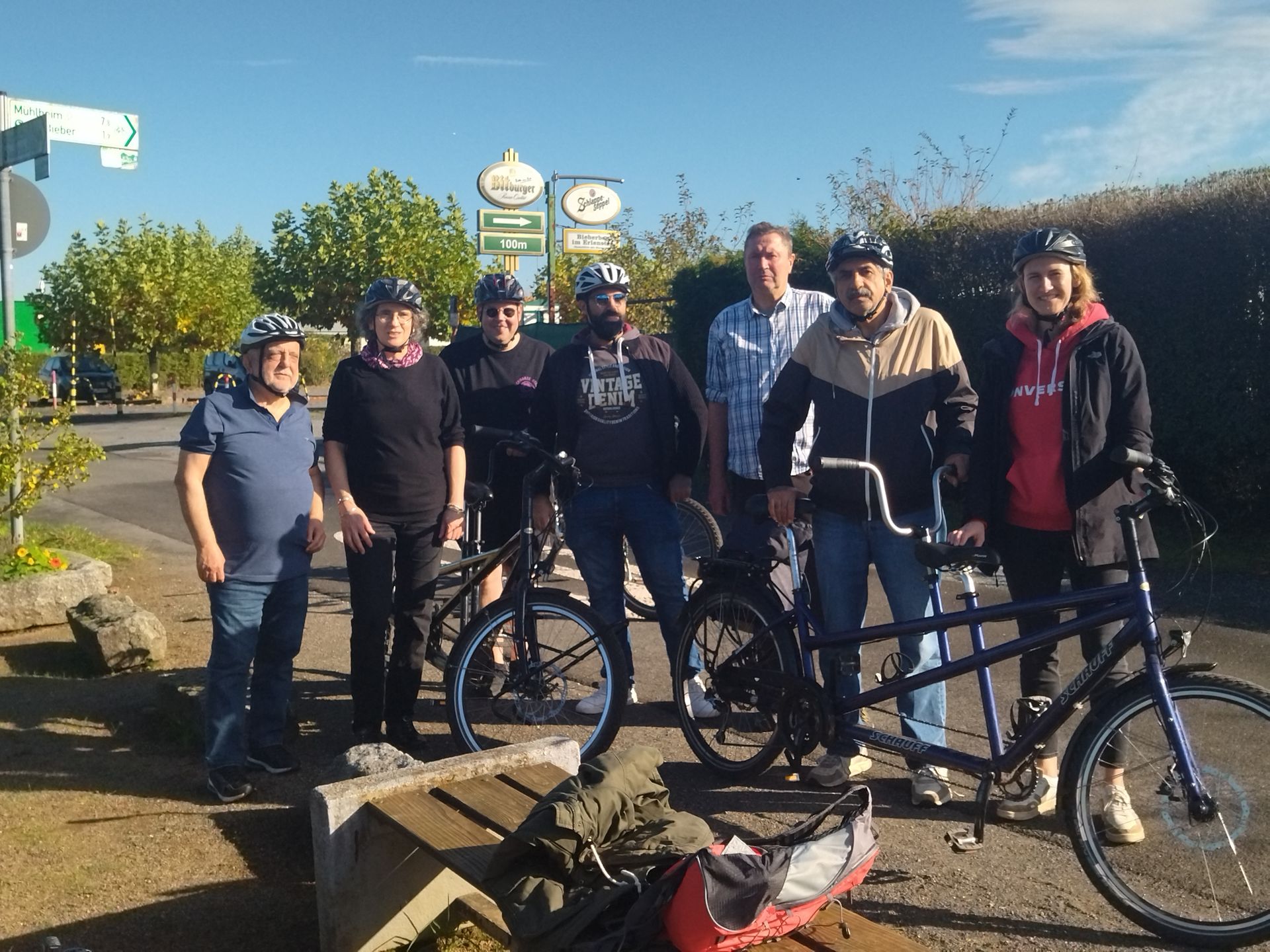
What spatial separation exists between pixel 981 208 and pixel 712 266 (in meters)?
3.55

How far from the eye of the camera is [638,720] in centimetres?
591

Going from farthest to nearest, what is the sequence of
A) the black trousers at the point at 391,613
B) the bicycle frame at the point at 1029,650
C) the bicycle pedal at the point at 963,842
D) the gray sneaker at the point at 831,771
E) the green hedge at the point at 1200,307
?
the green hedge at the point at 1200,307 → the black trousers at the point at 391,613 → the gray sneaker at the point at 831,771 → the bicycle pedal at the point at 963,842 → the bicycle frame at the point at 1029,650

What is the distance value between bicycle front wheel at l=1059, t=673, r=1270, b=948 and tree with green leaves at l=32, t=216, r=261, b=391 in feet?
137

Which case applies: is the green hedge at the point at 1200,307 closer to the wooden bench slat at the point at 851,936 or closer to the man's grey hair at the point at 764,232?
the man's grey hair at the point at 764,232

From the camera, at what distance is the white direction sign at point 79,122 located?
9328mm

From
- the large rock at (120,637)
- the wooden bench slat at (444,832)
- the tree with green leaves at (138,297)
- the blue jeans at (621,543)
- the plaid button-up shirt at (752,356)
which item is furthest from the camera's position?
the tree with green leaves at (138,297)

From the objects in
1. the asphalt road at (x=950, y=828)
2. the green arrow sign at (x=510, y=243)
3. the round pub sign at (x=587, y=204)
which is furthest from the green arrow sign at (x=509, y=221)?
the asphalt road at (x=950, y=828)

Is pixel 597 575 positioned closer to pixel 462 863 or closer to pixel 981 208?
pixel 462 863

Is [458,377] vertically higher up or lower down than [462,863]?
higher up

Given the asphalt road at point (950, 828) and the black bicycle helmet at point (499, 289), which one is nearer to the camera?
the asphalt road at point (950, 828)

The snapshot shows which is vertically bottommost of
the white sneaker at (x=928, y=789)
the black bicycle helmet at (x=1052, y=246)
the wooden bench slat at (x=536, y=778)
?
the white sneaker at (x=928, y=789)

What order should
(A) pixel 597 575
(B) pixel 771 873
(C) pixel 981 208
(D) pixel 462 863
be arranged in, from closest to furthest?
(B) pixel 771 873
(D) pixel 462 863
(A) pixel 597 575
(C) pixel 981 208

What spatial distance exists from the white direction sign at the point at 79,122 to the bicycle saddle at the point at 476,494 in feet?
17.6

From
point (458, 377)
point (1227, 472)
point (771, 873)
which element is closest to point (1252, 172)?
point (1227, 472)
